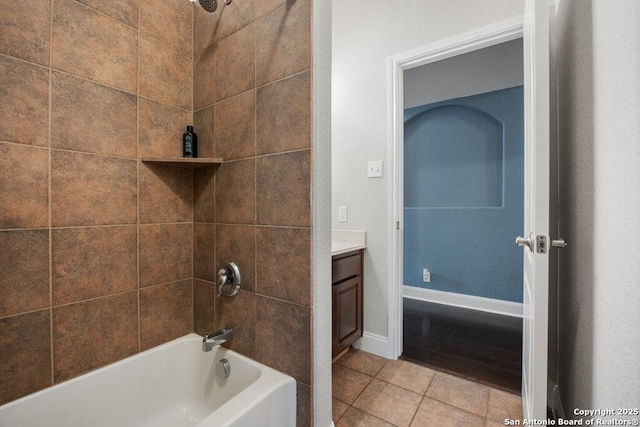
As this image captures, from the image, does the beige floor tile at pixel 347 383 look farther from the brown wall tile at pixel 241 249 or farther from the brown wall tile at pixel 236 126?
the brown wall tile at pixel 236 126

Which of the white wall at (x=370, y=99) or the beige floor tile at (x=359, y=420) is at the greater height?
the white wall at (x=370, y=99)

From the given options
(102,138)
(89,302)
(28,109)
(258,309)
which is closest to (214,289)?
(258,309)

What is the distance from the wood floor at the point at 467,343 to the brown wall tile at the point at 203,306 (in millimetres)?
1437

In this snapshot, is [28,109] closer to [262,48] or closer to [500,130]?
[262,48]

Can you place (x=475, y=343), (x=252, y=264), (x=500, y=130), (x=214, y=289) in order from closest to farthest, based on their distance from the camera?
(x=252, y=264) < (x=214, y=289) < (x=475, y=343) < (x=500, y=130)

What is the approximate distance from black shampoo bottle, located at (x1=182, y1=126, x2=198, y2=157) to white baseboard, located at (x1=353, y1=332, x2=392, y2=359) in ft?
5.77

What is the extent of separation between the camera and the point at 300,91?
1.15m

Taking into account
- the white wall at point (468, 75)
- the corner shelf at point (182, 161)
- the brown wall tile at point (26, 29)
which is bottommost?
the corner shelf at point (182, 161)

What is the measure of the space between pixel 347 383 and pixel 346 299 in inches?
20.0

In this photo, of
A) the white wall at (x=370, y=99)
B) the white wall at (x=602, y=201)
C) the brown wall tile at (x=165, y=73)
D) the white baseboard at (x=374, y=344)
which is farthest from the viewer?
the white baseboard at (x=374, y=344)

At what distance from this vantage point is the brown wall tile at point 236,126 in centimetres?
131

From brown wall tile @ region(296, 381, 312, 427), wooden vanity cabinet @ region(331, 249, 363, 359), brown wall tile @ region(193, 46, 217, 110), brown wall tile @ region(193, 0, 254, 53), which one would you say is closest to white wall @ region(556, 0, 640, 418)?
brown wall tile @ region(296, 381, 312, 427)

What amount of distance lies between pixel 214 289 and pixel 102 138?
0.85 metres

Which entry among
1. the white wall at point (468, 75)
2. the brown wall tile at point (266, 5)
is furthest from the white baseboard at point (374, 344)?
the white wall at point (468, 75)
